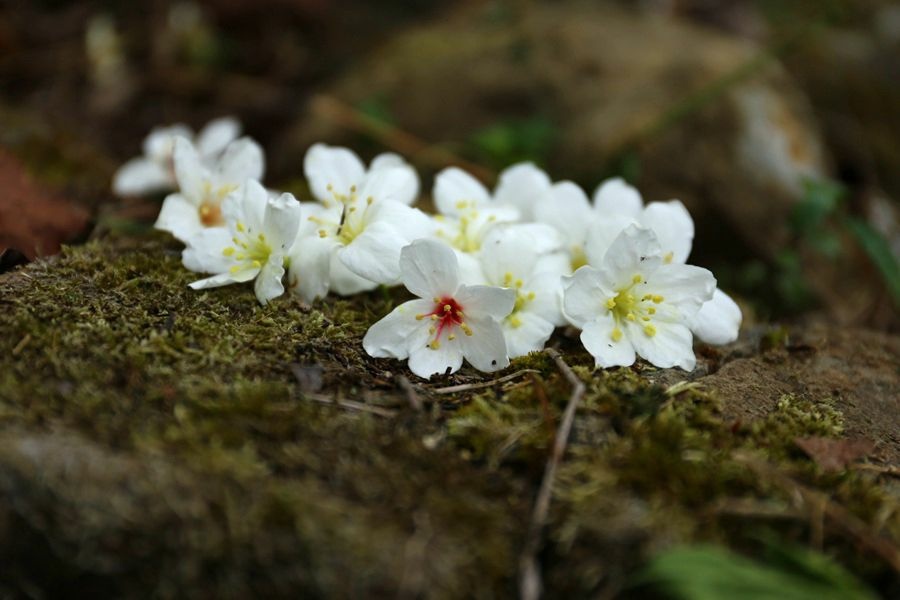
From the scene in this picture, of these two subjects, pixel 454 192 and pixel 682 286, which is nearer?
pixel 682 286

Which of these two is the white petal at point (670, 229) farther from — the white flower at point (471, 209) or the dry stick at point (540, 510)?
the dry stick at point (540, 510)

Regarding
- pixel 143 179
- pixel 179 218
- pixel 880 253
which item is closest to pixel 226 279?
pixel 179 218

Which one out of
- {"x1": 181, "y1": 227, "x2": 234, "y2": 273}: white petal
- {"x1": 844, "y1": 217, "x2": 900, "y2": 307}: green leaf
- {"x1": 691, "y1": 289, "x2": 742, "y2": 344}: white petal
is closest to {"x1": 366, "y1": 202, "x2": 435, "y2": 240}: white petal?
{"x1": 181, "y1": 227, "x2": 234, "y2": 273}: white petal

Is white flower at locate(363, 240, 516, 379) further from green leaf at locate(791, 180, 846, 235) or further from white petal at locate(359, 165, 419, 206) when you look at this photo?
green leaf at locate(791, 180, 846, 235)

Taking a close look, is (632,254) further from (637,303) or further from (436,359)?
(436,359)

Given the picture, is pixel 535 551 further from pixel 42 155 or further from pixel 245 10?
pixel 245 10

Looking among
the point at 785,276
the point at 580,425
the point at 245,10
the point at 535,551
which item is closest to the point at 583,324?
the point at 580,425

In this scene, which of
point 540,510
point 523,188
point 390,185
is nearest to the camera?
point 540,510
